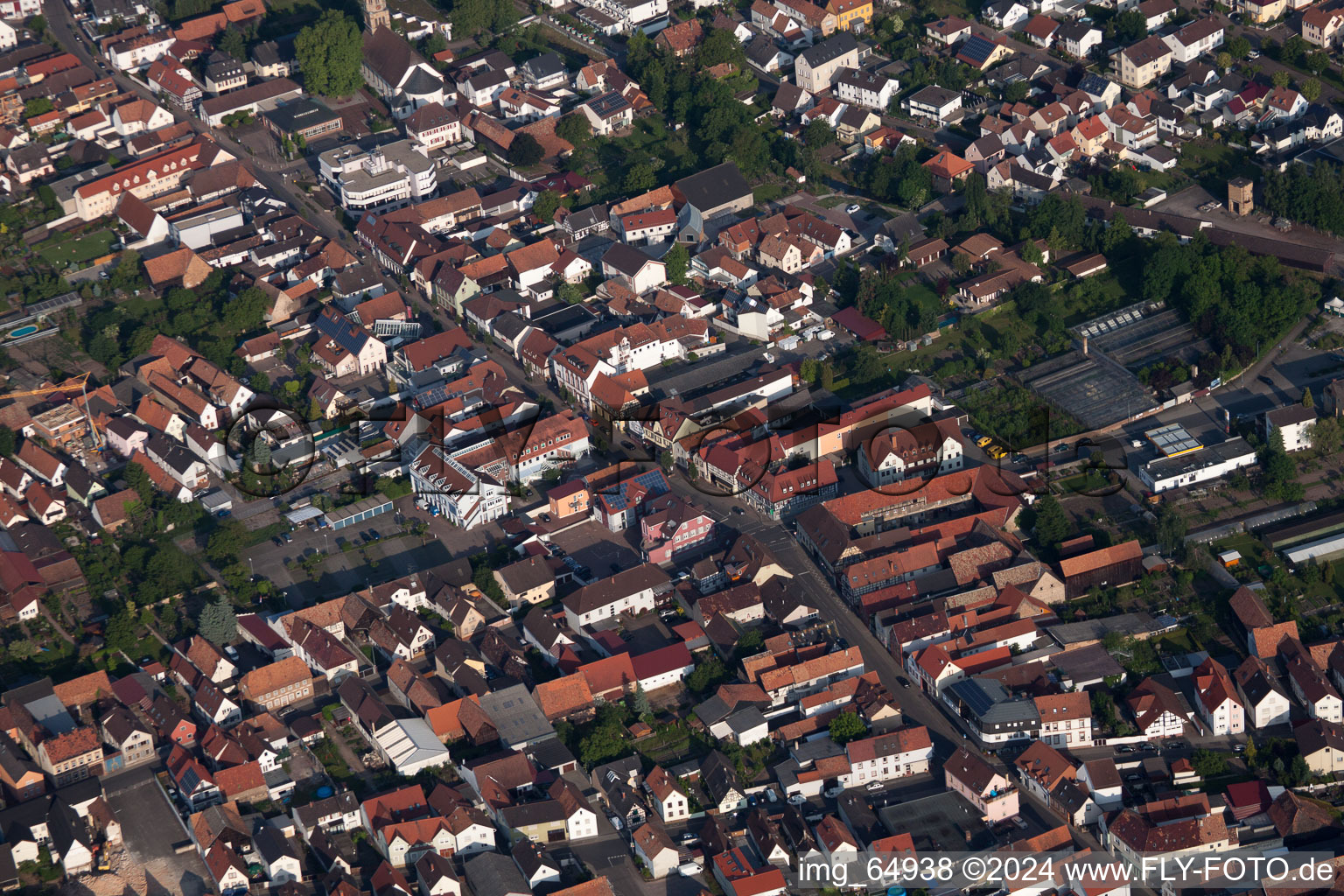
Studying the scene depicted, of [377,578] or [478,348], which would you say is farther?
[478,348]

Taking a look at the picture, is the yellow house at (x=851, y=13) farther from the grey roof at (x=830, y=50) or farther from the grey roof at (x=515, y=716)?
the grey roof at (x=515, y=716)

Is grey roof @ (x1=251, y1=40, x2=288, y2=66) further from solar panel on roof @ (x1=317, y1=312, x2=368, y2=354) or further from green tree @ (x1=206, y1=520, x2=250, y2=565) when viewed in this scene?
green tree @ (x1=206, y1=520, x2=250, y2=565)

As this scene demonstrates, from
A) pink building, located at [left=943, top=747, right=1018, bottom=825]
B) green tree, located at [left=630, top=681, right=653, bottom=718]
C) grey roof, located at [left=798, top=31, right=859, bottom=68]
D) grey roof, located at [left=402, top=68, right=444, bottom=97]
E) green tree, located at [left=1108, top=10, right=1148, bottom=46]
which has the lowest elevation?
green tree, located at [left=630, top=681, right=653, bottom=718]

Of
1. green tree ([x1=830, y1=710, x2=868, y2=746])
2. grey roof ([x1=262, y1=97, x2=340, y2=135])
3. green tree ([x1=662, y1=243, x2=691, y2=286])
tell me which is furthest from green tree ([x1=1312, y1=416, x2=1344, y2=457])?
grey roof ([x1=262, y1=97, x2=340, y2=135])

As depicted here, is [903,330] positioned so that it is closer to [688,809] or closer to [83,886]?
[688,809]

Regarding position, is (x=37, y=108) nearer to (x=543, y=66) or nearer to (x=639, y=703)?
(x=543, y=66)

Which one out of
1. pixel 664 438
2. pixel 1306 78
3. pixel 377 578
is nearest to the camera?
pixel 377 578

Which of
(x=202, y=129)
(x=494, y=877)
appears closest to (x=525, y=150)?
(x=202, y=129)

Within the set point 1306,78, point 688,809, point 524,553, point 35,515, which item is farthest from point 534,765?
point 1306,78
